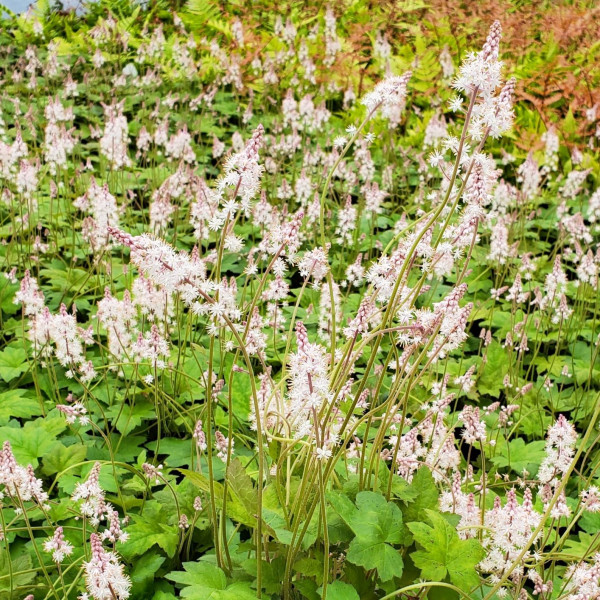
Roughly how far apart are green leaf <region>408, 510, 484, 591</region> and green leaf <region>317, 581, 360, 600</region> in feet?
0.64

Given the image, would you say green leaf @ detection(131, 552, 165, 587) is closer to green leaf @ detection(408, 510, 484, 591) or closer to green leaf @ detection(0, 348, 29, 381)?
green leaf @ detection(408, 510, 484, 591)

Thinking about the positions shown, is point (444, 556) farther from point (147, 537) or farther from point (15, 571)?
point (15, 571)

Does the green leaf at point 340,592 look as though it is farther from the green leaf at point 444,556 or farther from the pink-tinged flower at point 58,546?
the pink-tinged flower at point 58,546

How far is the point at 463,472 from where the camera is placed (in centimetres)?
292

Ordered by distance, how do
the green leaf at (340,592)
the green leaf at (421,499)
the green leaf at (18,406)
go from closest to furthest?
the green leaf at (340,592) < the green leaf at (421,499) < the green leaf at (18,406)

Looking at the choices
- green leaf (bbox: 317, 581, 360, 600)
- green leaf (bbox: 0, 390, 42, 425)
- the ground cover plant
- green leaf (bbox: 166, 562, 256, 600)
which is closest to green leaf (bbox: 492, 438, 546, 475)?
the ground cover plant

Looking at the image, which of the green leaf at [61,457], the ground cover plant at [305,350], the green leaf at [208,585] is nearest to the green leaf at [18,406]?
the ground cover plant at [305,350]

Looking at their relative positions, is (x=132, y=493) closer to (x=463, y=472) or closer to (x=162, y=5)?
(x=463, y=472)

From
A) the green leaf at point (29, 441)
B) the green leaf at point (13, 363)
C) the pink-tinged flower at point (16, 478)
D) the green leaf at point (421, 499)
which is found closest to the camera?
the pink-tinged flower at point (16, 478)

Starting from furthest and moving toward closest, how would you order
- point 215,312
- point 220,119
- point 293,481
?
point 220,119 < point 293,481 < point 215,312

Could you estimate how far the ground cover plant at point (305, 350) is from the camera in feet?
5.95

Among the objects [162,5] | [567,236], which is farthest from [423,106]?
[162,5]

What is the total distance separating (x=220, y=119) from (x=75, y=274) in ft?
10.1

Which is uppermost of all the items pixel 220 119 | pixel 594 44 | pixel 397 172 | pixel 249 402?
pixel 594 44
